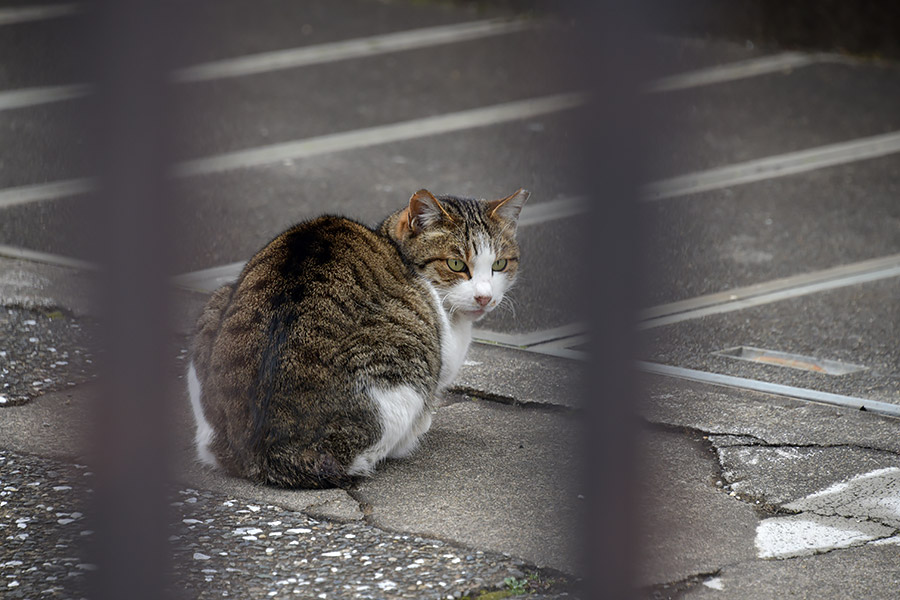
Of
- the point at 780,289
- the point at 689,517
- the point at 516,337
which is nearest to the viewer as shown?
the point at 689,517

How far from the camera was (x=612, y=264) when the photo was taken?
0.99m

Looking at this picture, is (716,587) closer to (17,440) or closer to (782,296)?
(17,440)

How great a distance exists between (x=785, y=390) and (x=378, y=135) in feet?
12.0

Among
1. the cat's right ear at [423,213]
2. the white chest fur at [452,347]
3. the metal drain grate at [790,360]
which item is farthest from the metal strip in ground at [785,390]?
the cat's right ear at [423,213]

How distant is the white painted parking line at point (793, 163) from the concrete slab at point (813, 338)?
132 centimetres

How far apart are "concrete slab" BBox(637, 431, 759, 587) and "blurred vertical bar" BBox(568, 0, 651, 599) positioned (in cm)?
162

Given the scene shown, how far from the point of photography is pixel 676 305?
4895mm

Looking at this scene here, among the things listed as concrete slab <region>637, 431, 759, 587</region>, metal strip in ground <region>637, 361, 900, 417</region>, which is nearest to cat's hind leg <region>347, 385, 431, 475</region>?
concrete slab <region>637, 431, 759, 587</region>

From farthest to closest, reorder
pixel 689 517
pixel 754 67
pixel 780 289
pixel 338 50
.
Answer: pixel 338 50
pixel 754 67
pixel 780 289
pixel 689 517

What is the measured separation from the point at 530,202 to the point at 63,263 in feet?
7.42

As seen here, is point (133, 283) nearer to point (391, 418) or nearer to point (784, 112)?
point (391, 418)

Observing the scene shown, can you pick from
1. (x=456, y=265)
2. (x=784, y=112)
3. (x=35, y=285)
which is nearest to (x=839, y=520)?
(x=456, y=265)

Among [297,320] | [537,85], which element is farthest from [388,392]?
[537,85]

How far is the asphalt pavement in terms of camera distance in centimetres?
191
